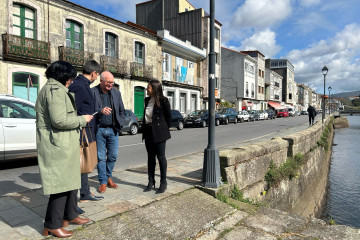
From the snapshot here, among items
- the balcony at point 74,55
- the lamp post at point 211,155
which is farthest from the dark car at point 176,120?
the lamp post at point 211,155

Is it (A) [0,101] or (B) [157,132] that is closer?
(B) [157,132]

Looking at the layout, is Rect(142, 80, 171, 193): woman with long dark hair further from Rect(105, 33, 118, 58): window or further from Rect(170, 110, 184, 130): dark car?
Rect(105, 33, 118, 58): window

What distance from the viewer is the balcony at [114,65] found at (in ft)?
61.6

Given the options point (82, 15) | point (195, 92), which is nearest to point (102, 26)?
point (82, 15)

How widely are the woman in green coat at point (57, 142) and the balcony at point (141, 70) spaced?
62.4 ft

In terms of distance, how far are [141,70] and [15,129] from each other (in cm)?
1677

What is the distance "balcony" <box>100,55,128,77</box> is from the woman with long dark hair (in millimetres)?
15752

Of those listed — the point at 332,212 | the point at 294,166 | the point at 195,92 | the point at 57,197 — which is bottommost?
the point at 332,212

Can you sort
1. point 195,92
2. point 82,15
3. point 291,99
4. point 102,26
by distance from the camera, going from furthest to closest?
1. point 291,99
2. point 195,92
3. point 102,26
4. point 82,15

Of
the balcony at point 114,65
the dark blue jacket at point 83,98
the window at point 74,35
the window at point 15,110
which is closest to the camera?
the dark blue jacket at point 83,98

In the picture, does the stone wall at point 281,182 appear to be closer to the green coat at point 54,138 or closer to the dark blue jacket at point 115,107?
the dark blue jacket at point 115,107

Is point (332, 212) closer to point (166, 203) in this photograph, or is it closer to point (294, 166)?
point (294, 166)

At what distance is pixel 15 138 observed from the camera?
5816 millimetres

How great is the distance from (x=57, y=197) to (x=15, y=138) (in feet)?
13.2
